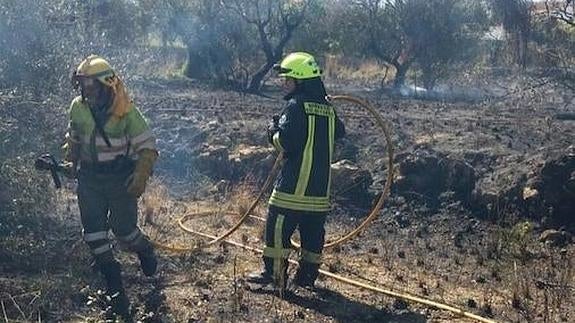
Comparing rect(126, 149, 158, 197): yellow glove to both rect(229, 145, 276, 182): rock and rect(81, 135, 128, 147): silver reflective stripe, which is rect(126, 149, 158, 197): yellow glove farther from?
rect(229, 145, 276, 182): rock

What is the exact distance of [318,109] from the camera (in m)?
5.74

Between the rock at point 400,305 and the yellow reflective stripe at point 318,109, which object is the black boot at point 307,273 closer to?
the rock at point 400,305

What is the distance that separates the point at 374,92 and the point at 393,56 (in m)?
3.50

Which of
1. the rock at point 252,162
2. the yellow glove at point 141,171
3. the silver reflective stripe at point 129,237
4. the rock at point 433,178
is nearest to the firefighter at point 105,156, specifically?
the yellow glove at point 141,171

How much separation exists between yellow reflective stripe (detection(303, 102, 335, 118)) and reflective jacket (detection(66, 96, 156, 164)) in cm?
117

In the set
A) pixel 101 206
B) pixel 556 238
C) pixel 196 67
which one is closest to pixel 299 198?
pixel 101 206

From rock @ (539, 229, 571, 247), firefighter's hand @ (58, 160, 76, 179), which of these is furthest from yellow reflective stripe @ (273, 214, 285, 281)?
rock @ (539, 229, 571, 247)

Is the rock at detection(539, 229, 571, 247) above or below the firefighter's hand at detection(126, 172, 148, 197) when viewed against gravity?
below

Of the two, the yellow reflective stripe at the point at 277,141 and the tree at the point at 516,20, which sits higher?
the tree at the point at 516,20

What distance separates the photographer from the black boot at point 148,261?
580cm

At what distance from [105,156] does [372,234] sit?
11.6 feet

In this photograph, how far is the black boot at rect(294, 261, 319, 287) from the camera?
5883 millimetres

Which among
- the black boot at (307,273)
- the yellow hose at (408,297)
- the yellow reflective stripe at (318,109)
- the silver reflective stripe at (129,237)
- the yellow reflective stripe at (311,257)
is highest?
the yellow reflective stripe at (318,109)

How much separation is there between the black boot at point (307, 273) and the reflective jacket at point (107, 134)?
1500 millimetres
